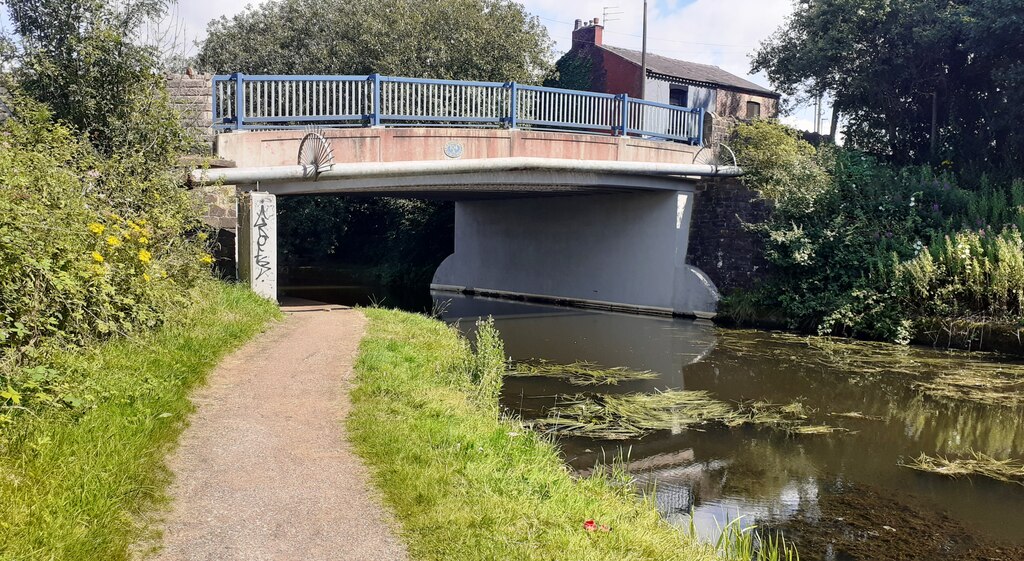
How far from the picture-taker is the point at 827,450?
7.65 metres

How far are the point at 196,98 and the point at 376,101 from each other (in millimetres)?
2698

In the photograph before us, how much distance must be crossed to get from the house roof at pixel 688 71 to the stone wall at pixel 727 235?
13.4m

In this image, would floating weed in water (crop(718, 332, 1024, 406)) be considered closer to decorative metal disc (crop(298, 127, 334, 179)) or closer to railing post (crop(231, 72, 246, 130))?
decorative metal disc (crop(298, 127, 334, 179))

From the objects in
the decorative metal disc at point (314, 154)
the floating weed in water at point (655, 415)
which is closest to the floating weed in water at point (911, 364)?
the floating weed in water at point (655, 415)

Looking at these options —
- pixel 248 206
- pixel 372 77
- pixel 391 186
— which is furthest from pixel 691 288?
pixel 248 206

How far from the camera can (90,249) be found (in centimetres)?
615

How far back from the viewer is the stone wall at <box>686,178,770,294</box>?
1758 centimetres

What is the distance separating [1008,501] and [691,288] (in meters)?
12.1

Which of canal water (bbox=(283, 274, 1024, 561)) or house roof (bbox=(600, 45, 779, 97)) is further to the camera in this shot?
house roof (bbox=(600, 45, 779, 97))

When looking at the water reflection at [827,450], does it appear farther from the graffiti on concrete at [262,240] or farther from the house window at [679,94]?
the house window at [679,94]

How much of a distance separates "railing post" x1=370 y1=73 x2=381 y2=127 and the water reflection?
13.9 ft

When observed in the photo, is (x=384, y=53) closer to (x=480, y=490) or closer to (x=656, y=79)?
(x=656, y=79)

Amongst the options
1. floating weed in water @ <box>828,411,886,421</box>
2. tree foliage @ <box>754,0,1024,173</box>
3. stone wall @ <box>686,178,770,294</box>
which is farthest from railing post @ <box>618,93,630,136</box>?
floating weed in water @ <box>828,411,886,421</box>

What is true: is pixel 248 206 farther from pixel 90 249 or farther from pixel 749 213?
pixel 749 213
